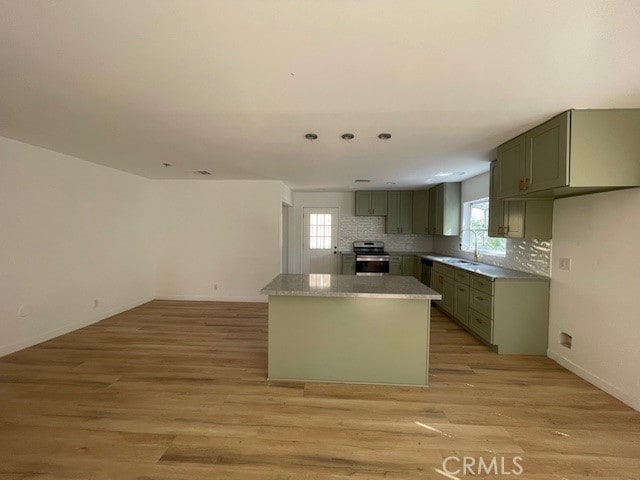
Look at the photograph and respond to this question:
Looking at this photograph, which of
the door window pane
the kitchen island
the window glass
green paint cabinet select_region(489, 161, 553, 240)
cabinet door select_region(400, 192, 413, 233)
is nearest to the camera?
the kitchen island

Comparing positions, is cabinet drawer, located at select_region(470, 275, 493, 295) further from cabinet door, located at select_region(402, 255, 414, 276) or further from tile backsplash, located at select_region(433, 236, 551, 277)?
cabinet door, located at select_region(402, 255, 414, 276)

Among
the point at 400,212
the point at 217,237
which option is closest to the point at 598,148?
the point at 400,212

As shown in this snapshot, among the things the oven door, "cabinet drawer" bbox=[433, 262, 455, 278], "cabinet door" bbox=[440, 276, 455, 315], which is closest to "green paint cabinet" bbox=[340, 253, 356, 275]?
the oven door

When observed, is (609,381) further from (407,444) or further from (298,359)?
(298,359)

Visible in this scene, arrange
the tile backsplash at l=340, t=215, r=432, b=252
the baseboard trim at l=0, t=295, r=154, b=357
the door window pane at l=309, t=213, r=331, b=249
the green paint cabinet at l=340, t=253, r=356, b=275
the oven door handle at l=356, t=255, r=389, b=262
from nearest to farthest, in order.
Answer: the baseboard trim at l=0, t=295, r=154, b=357
the oven door handle at l=356, t=255, r=389, b=262
the green paint cabinet at l=340, t=253, r=356, b=275
the tile backsplash at l=340, t=215, r=432, b=252
the door window pane at l=309, t=213, r=331, b=249

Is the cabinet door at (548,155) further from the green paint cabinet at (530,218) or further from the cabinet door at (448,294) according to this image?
the cabinet door at (448,294)

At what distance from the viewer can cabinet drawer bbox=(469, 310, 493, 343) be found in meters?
3.40

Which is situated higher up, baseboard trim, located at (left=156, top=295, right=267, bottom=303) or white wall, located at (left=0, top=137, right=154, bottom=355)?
white wall, located at (left=0, top=137, right=154, bottom=355)

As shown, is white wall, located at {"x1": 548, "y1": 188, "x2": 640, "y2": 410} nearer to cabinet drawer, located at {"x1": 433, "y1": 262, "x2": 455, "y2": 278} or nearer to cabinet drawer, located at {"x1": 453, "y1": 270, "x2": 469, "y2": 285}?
cabinet drawer, located at {"x1": 453, "y1": 270, "x2": 469, "y2": 285}

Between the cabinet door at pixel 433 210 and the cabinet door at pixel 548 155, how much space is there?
10.2 ft

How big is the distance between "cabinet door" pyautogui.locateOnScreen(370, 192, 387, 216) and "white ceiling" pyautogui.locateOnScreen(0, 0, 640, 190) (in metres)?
3.46

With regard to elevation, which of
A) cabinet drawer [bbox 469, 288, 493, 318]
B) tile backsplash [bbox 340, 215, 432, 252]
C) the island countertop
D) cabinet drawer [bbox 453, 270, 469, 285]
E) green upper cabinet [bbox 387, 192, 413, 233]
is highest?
green upper cabinet [bbox 387, 192, 413, 233]

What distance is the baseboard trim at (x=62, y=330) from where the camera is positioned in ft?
10.3

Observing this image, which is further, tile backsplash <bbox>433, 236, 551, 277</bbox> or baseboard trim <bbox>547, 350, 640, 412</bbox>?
tile backsplash <bbox>433, 236, 551, 277</bbox>
